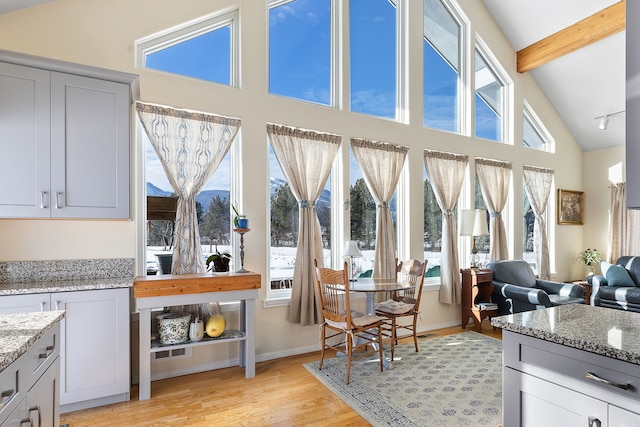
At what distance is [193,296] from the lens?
3143mm

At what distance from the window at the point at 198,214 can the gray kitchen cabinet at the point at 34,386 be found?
174cm

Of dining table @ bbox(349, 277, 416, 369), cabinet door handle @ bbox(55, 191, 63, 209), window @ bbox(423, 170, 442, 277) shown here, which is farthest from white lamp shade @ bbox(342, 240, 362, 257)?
cabinet door handle @ bbox(55, 191, 63, 209)

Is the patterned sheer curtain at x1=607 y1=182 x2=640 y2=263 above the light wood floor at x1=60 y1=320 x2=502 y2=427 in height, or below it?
above

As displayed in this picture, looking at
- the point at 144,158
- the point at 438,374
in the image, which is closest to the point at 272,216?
the point at 144,158

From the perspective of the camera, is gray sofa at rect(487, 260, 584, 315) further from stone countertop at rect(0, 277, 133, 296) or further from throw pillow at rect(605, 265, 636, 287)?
stone countertop at rect(0, 277, 133, 296)

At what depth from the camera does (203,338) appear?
329cm

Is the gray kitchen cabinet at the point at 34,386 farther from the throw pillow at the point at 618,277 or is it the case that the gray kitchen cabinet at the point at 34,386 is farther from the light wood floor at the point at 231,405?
the throw pillow at the point at 618,277

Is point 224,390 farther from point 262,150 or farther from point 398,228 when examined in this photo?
point 398,228

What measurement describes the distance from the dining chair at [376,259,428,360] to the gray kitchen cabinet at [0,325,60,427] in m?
2.75

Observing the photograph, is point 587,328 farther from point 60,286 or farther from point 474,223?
point 474,223

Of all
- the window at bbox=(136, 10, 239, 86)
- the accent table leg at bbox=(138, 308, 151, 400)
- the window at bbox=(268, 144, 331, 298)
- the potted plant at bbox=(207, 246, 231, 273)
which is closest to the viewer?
the accent table leg at bbox=(138, 308, 151, 400)

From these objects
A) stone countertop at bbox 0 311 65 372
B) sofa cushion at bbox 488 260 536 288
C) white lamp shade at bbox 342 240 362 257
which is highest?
white lamp shade at bbox 342 240 362 257

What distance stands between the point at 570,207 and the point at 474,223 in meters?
3.16

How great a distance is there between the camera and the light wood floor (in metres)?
2.62
